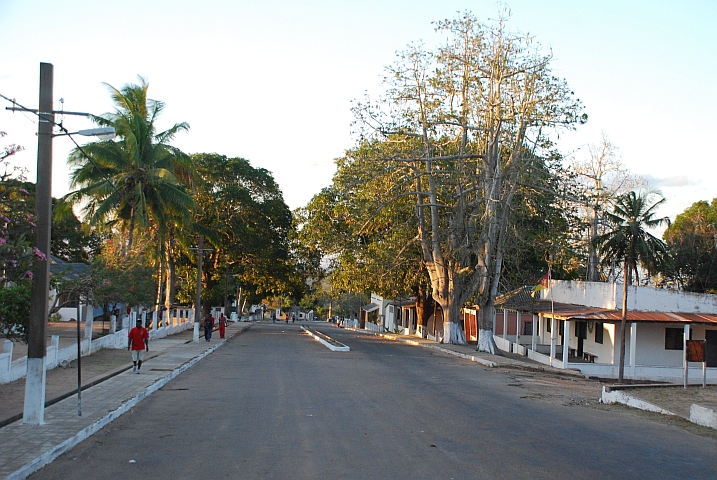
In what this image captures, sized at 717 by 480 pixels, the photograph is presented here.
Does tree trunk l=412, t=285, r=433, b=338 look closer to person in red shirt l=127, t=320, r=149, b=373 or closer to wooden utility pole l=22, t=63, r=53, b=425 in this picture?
person in red shirt l=127, t=320, r=149, b=373

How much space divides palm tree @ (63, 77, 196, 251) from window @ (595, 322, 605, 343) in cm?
1956

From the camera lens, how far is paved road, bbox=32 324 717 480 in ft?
27.6

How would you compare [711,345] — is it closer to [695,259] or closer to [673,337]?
[673,337]

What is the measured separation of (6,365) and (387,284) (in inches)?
1180

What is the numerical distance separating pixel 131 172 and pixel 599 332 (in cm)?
2248

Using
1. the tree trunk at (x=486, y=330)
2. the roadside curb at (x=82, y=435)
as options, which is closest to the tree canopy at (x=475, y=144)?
the tree trunk at (x=486, y=330)

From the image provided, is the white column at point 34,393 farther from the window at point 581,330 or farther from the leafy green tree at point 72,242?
the leafy green tree at point 72,242

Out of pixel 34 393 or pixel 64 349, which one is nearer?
pixel 34 393

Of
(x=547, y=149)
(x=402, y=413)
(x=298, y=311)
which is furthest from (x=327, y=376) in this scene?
(x=298, y=311)

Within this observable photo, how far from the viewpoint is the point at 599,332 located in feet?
106

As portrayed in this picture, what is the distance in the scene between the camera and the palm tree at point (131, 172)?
30438 mm

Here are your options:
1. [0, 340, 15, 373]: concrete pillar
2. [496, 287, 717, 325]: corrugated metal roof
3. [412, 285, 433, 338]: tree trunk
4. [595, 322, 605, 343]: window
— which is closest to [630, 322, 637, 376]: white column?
[496, 287, 717, 325]: corrugated metal roof

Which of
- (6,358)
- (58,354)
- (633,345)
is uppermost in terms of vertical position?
(6,358)

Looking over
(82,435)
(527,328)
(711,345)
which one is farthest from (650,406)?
(527,328)
